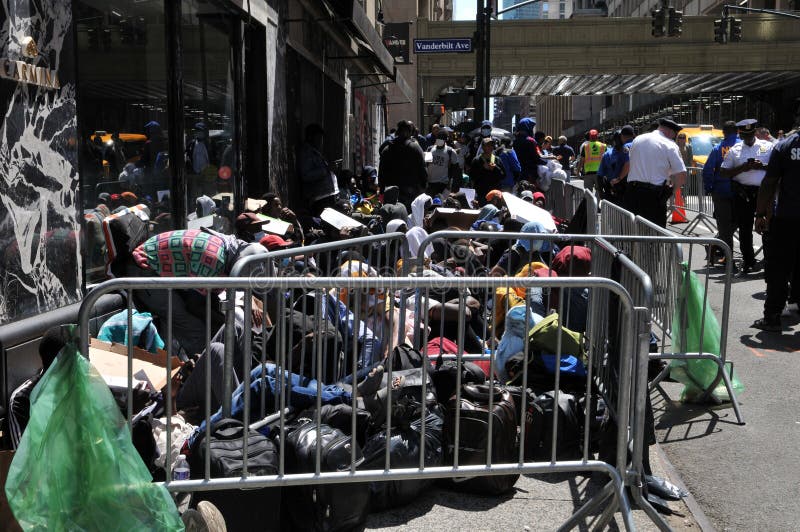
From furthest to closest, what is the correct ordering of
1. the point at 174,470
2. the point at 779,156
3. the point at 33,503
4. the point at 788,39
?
1. the point at 788,39
2. the point at 779,156
3. the point at 174,470
4. the point at 33,503

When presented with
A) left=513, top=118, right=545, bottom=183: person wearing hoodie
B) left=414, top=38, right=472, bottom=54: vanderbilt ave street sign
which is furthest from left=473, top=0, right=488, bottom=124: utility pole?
left=513, top=118, right=545, bottom=183: person wearing hoodie

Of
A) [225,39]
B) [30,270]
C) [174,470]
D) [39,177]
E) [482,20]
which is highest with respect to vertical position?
[482,20]

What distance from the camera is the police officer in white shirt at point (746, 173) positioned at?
12023 millimetres

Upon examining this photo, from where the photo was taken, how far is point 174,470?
4488 millimetres

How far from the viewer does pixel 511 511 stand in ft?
15.1

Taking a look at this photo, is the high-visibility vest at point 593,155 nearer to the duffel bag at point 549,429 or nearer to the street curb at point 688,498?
the street curb at point 688,498

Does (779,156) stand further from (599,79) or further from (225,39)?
(599,79)

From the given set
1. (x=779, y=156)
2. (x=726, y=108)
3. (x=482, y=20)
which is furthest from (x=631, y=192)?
(x=726, y=108)

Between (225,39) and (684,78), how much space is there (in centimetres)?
3951

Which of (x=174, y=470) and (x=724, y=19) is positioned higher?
(x=724, y=19)

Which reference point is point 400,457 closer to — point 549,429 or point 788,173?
point 549,429

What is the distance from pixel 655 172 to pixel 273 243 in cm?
513

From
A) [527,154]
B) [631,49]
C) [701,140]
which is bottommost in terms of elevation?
[527,154]

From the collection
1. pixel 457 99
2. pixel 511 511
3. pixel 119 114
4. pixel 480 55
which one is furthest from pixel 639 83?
pixel 511 511
